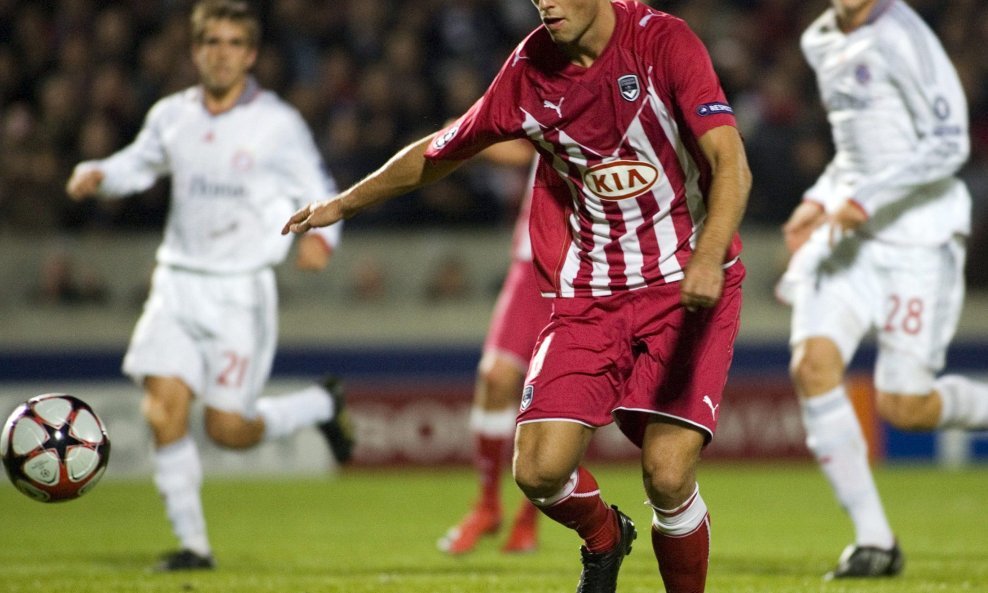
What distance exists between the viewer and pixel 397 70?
14.0 m

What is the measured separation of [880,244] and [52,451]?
3.55 metres

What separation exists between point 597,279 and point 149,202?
9040 millimetres

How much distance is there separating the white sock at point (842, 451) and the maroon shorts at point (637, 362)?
1.75 meters

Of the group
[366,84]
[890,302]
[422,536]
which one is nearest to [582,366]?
[890,302]

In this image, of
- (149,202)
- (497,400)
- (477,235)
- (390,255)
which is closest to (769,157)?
(477,235)

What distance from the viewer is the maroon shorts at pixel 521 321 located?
7586 millimetres

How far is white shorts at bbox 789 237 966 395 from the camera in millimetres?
6441

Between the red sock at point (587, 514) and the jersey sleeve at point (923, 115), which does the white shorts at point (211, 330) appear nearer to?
the red sock at point (587, 514)

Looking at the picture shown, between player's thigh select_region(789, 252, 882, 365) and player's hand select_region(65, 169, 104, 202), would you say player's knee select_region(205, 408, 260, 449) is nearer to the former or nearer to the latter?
player's hand select_region(65, 169, 104, 202)

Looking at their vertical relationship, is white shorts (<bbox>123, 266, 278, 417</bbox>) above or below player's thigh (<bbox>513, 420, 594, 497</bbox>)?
below

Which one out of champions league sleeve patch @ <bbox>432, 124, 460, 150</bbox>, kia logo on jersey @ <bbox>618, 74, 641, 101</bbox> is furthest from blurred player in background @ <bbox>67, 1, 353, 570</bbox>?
kia logo on jersey @ <bbox>618, 74, 641, 101</bbox>

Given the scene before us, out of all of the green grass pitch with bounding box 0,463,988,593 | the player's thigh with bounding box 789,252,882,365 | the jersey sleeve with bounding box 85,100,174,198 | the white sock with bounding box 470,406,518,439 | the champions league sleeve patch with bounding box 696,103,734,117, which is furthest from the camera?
the white sock with bounding box 470,406,518,439

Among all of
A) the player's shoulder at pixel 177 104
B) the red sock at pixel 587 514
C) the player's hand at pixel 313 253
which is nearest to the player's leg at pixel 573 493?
the red sock at pixel 587 514

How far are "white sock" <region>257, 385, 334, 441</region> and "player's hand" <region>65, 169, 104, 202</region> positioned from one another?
1.35 m
